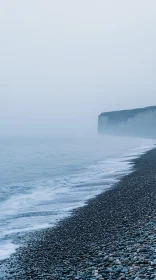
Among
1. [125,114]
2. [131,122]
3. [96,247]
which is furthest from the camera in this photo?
[125,114]

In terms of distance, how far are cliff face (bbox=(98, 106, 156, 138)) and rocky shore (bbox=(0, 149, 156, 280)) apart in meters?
96.2

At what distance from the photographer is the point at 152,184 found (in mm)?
18906

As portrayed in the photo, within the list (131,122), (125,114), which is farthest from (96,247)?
(125,114)

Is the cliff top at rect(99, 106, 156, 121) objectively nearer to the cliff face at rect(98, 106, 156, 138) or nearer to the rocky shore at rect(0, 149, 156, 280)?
the cliff face at rect(98, 106, 156, 138)

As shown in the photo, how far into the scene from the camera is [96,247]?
9.63 m

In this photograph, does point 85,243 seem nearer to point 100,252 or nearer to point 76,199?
point 100,252

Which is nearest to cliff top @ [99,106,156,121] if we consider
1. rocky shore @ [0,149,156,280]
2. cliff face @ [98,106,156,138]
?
cliff face @ [98,106,156,138]

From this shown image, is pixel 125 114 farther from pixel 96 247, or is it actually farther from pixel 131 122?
pixel 96 247

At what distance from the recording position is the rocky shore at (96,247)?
298 inches

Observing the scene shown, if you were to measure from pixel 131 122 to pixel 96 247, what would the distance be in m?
116

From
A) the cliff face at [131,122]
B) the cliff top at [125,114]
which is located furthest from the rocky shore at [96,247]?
the cliff top at [125,114]

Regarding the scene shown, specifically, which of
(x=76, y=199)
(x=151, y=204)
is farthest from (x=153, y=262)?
(x=76, y=199)

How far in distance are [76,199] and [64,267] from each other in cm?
982

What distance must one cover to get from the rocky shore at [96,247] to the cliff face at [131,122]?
316 ft
